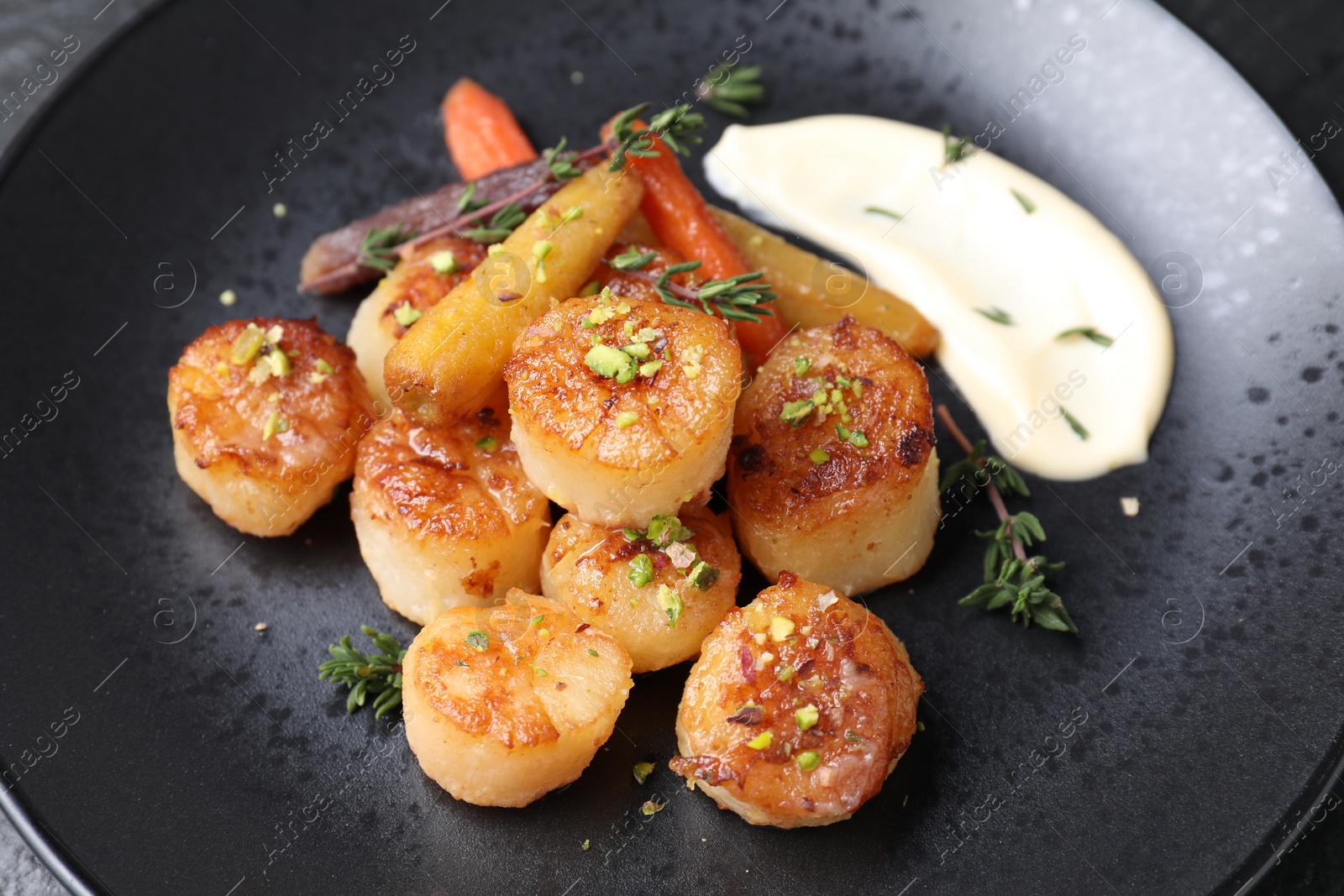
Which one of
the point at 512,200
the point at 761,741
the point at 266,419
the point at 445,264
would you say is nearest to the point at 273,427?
the point at 266,419

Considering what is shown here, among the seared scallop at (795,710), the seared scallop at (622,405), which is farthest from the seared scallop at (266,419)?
the seared scallop at (795,710)

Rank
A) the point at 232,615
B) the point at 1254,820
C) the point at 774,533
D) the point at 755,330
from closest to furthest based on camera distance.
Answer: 1. the point at 1254,820
2. the point at 774,533
3. the point at 232,615
4. the point at 755,330

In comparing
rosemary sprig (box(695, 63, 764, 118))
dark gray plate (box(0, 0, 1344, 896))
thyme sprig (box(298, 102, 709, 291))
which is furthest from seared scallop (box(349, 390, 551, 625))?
rosemary sprig (box(695, 63, 764, 118))

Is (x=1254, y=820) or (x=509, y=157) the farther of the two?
(x=509, y=157)

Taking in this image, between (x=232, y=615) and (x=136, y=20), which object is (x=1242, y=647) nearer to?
(x=232, y=615)

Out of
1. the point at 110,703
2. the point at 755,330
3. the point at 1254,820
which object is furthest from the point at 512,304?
the point at 1254,820

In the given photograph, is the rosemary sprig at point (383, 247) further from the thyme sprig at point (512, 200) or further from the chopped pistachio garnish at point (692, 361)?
the chopped pistachio garnish at point (692, 361)

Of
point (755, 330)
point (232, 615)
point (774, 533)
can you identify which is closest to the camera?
point (774, 533)
